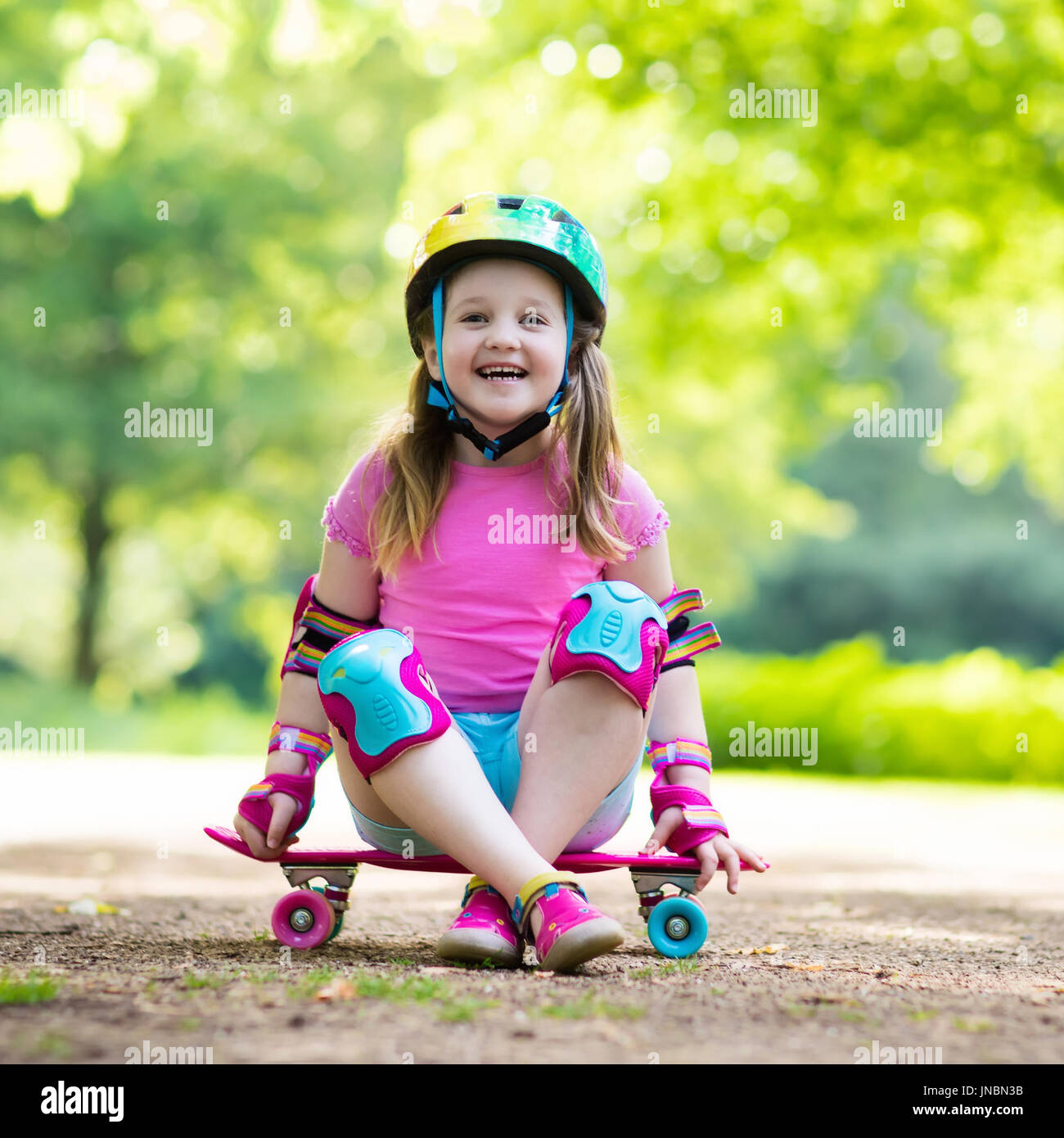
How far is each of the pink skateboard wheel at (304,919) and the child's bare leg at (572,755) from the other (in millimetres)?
468

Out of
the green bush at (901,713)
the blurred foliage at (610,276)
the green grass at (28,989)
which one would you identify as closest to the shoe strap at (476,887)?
the green grass at (28,989)

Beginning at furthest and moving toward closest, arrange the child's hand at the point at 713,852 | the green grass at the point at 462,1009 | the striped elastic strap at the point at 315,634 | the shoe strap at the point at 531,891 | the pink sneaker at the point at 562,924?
1. the striped elastic strap at the point at 315,634
2. the child's hand at the point at 713,852
3. the shoe strap at the point at 531,891
4. the pink sneaker at the point at 562,924
5. the green grass at the point at 462,1009

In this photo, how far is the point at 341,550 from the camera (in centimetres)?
279

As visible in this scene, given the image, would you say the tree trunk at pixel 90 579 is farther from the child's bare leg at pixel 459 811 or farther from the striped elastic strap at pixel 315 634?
the child's bare leg at pixel 459 811

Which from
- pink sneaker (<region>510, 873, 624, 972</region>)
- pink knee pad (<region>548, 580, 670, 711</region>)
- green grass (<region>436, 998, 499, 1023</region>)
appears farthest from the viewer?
pink knee pad (<region>548, 580, 670, 711</region>)

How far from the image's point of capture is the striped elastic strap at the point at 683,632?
2.77 meters

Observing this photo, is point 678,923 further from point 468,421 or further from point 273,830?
point 468,421

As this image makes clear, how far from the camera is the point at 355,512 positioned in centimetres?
280

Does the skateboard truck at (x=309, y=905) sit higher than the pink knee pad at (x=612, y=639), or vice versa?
the pink knee pad at (x=612, y=639)

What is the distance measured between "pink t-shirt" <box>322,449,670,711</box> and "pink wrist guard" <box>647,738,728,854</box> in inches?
12.9

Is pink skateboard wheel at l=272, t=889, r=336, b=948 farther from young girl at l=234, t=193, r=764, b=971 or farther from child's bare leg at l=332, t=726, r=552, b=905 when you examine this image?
child's bare leg at l=332, t=726, r=552, b=905

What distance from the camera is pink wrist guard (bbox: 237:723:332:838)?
2.55 metres

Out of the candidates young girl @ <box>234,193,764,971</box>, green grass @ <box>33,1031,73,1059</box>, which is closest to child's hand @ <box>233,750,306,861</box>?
young girl @ <box>234,193,764,971</box>
